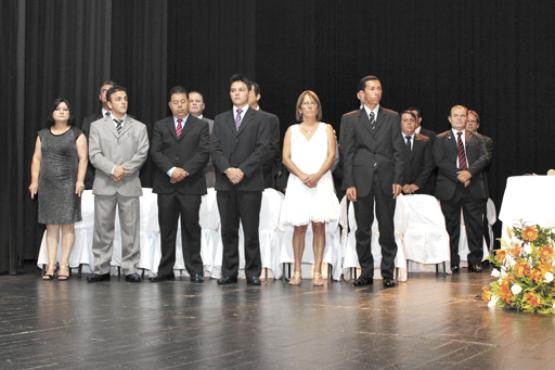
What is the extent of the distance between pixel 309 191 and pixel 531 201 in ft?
6.36

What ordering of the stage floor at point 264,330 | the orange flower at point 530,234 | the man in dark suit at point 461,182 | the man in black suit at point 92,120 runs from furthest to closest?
the man in dark suit at point 461,182 < the man in black suit at point 92,120 < the orange flower at point 530,234 < the stage floor at point 264,330

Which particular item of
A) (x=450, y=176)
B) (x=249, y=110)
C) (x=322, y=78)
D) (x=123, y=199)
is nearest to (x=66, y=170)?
(x=123, y=199)

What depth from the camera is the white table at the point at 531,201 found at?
180 inches

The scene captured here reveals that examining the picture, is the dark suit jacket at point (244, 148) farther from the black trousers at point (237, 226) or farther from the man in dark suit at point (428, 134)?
the man in dark suit at point (428, 134)

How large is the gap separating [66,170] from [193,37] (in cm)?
401

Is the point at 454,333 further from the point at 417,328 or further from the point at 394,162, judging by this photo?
the point at 394,162

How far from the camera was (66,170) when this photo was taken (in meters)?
6.54

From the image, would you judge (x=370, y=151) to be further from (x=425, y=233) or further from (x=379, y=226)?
(x=425, y=233)

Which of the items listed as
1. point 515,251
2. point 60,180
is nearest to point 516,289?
point 515,251

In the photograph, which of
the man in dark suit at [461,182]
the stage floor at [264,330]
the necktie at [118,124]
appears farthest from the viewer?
the man in dark suit at [461,182]

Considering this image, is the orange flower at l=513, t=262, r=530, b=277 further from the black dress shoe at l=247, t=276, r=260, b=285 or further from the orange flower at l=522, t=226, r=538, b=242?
the black dress shoe at l=247, t=276, r=260, b=285

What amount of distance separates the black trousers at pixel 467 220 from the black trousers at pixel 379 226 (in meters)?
1.73

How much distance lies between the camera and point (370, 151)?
605 centimetres

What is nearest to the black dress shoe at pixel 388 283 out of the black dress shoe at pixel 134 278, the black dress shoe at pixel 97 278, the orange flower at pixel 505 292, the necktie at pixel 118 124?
the orange flower at pixel 505 292
